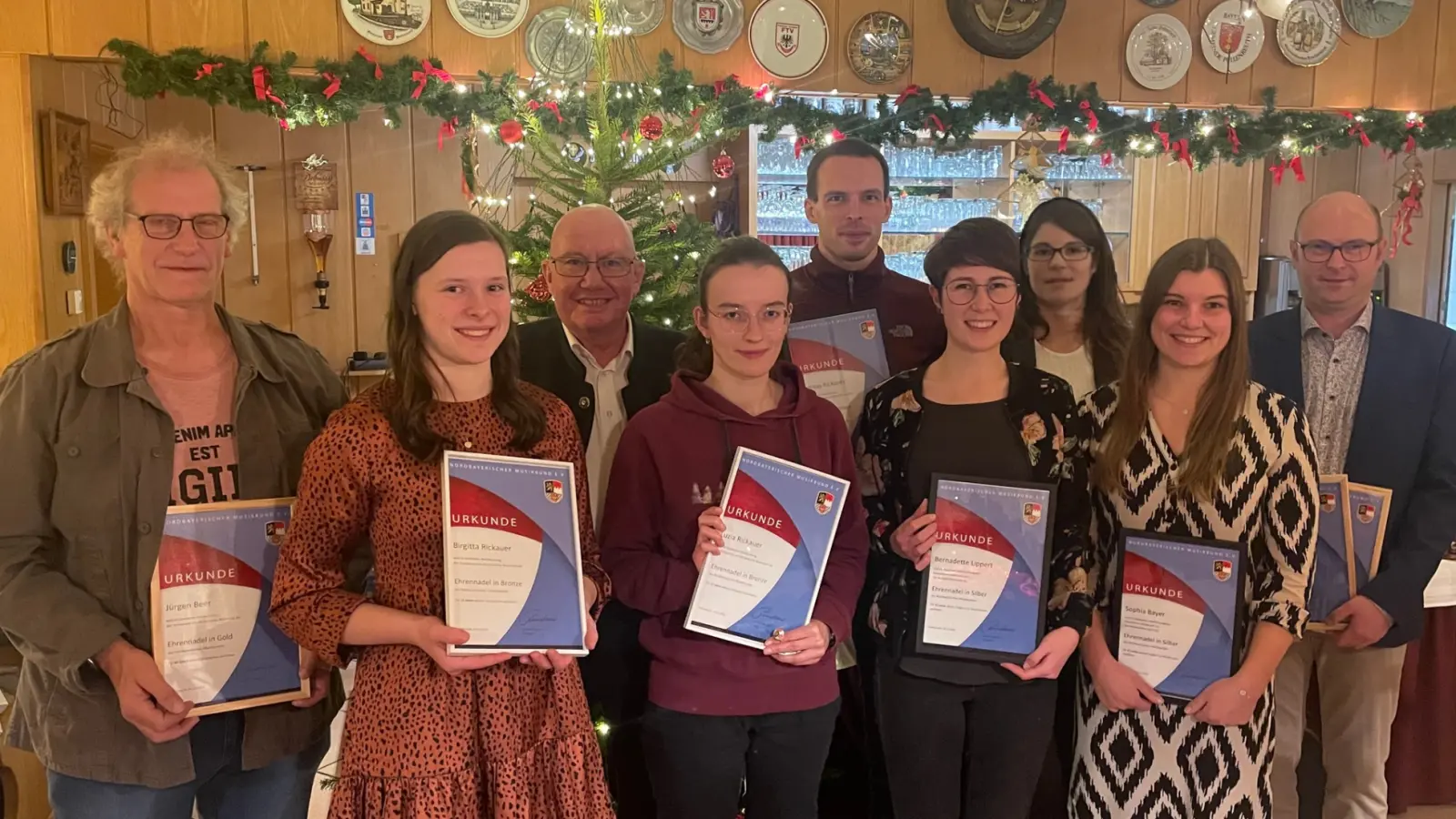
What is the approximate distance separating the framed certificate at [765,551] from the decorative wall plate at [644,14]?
2535 mm

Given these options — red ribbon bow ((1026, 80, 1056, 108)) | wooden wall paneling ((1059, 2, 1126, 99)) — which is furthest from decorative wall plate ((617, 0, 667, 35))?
wooden wall paneling ((1059, 2, 1126, 99))

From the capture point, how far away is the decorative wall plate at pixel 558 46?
355 cm

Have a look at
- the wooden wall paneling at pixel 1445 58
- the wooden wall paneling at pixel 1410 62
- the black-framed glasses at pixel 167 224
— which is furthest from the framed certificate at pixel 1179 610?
the wooden wall paneling at pixel 1445 58

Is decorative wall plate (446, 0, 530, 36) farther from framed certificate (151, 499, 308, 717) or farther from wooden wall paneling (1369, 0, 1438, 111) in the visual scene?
wooden wall paneling (1369, 0, 1438, 111)

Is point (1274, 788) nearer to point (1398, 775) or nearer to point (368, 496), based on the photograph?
point (1398, 775)

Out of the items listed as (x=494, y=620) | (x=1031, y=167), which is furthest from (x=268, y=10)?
(x=1031, y=167)

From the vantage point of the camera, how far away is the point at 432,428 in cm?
149

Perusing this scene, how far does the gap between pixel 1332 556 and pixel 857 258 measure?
1.25m

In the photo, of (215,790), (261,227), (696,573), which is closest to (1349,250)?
(696,573)

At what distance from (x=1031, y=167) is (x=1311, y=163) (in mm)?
3145

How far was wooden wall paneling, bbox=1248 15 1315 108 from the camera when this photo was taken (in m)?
4.20

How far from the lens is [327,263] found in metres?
5.91

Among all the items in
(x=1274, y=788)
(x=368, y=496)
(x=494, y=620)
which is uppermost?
(x=368, y=496)

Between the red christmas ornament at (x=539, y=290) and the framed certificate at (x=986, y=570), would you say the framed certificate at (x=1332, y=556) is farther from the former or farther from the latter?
the red christmas ornament at (x=539, y=290)
